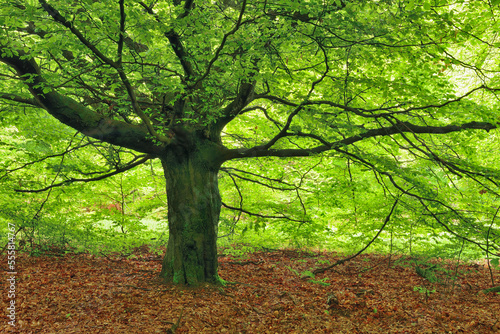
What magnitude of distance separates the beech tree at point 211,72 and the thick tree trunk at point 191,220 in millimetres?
21

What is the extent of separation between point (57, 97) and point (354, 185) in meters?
6.29

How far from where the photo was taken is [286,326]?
495 cm

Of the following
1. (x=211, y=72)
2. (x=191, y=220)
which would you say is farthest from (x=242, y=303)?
(x=211, y=72)

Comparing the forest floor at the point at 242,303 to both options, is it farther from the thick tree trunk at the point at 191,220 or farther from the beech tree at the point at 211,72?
the beech tree at the point at 211,72

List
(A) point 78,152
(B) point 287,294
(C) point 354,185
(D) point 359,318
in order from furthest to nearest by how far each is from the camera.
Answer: (A) point 78,152 → (C) point 354,185 → (B) point 287,294 → (D) point 359,318

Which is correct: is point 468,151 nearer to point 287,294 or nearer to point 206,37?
point 287,294

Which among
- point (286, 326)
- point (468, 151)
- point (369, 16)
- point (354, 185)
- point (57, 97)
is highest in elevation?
point (369, 16)

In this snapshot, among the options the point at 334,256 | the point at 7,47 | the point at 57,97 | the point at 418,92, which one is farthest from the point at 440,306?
the point at 7,47

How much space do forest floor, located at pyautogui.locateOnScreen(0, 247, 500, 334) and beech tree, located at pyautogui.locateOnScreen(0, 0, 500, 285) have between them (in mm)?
900

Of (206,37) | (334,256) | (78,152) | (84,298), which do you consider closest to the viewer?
(206,37)

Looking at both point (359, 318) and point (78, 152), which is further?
point (78, 152)

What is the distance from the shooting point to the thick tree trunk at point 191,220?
20.8ft

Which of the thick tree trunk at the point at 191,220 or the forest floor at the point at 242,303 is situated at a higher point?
the thick tree trunk at the point at 191,220

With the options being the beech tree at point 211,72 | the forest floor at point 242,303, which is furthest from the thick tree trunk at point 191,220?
the forest floor at point 242,303
